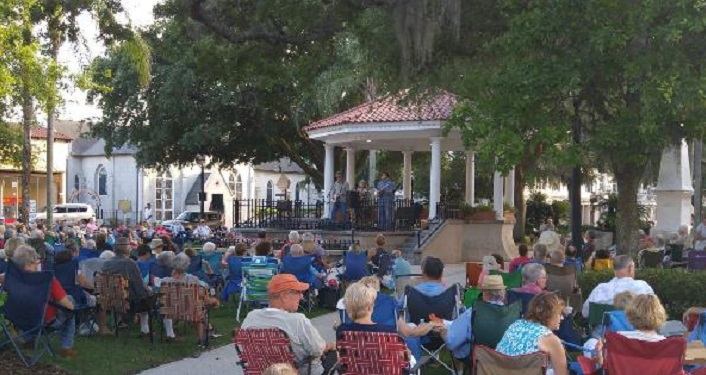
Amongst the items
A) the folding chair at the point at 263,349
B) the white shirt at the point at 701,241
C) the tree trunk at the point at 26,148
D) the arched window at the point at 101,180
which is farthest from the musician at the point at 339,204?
the arched window at the point at 101,180

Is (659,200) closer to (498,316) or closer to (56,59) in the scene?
(56,59)

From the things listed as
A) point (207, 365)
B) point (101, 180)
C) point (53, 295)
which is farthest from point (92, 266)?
point (101, 180)

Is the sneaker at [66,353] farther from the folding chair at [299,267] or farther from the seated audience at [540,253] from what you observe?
the seated audience at [540,253]

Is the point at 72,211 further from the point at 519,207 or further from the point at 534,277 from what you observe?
the point at 534,277

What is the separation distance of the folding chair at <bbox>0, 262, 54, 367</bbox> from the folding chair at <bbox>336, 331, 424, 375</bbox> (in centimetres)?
391

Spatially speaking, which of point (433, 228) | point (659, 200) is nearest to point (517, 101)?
point (659, 200)

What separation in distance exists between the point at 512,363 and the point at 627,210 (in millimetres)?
8313

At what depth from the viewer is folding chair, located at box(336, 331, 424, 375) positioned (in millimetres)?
5652

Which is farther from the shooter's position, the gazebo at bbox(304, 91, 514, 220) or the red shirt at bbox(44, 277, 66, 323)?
the gazebo at bbox(304, 91, 514, 220)

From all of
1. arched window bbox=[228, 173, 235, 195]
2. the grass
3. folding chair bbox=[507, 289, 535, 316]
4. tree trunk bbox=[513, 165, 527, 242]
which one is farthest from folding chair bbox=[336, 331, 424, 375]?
arched window bbox=[228, 173, 235, 195]

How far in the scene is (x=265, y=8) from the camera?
11.8 metres

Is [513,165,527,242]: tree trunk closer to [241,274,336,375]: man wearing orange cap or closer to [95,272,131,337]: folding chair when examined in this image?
[95,272,131,337]: folding chair

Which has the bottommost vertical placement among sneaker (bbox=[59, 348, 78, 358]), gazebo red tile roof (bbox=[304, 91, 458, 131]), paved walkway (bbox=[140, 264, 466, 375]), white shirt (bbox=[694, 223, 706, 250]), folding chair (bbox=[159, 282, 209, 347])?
paved walkway (bbox=[140, 264, 466, 375])

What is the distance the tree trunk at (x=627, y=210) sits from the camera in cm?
1287
